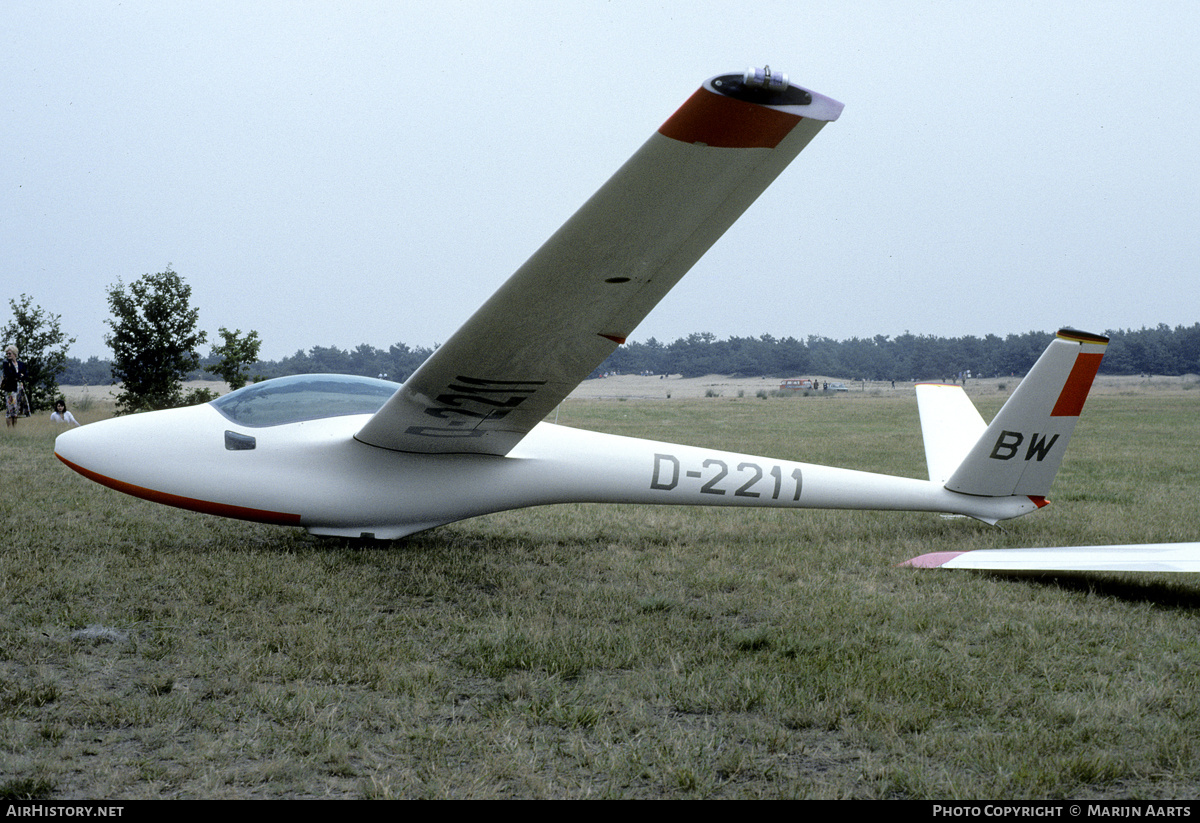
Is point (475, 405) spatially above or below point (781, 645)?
above

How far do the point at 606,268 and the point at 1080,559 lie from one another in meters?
3.58

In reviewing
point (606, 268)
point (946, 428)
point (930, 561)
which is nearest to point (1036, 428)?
point (946, 428)

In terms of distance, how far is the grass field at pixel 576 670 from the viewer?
8.20ft

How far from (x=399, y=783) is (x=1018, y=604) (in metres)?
3.81

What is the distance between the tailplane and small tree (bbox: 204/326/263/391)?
23.4 meters

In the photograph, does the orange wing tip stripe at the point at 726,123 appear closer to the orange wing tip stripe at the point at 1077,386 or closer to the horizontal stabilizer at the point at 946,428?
the orange wing tip stripe at the point at 1077,386

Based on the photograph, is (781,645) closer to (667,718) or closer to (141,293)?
(667,718)

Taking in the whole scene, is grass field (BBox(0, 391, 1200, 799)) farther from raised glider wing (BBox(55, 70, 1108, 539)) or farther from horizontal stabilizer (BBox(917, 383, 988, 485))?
horizontal stabilizer (BBox(917, 383, 988, 485))

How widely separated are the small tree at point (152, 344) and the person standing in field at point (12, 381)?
7.83 m

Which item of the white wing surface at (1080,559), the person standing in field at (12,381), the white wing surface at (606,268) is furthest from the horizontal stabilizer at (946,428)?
the person standing in field at (12,381)

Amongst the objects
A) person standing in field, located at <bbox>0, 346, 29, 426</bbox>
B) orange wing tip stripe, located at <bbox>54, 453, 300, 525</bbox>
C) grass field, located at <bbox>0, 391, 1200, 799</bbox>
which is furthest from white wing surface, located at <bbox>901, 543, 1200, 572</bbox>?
person standing in field, located at <bbox>0, 346, 29, 426</bbox>

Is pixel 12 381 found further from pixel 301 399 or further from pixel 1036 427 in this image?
pixel 1036 427

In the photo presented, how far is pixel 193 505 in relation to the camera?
5590 millimetres
